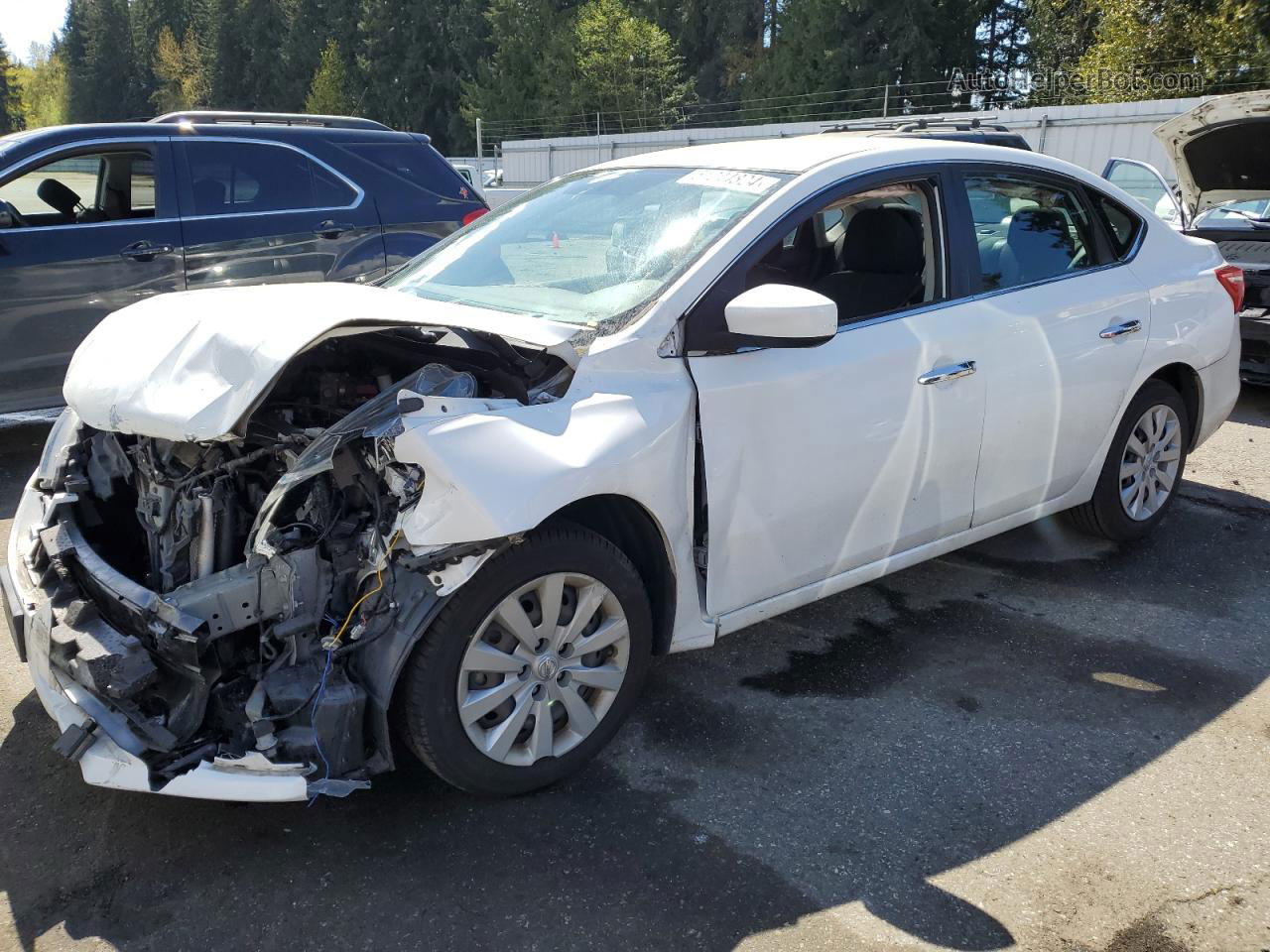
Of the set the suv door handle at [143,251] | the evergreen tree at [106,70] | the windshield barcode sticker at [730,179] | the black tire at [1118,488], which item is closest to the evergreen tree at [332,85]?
the evergreen tree at [106,70]

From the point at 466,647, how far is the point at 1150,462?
11.3 ft

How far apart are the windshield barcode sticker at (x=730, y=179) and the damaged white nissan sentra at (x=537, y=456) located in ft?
0.04

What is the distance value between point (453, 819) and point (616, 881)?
1.68 feet

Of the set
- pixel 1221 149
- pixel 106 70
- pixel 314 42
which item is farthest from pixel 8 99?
pixel 1221 149

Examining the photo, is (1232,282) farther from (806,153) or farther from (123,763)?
(123,763)

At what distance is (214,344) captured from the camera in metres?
2.72

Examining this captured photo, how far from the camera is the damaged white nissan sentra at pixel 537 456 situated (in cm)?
257

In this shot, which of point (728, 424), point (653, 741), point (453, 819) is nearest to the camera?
point (453, 819)

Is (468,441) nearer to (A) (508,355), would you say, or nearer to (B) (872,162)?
(A) (508,355)

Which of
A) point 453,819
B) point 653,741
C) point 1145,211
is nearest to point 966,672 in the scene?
point 653,741

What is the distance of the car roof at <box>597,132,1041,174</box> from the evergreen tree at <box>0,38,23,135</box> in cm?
9089

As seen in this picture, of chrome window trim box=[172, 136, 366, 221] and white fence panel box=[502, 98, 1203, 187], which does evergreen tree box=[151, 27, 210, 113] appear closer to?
white fence panel box=[502, 98, 1203, 187]

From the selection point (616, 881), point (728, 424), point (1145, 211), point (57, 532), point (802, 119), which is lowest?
point (616, 881)

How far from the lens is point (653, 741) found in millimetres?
3250
